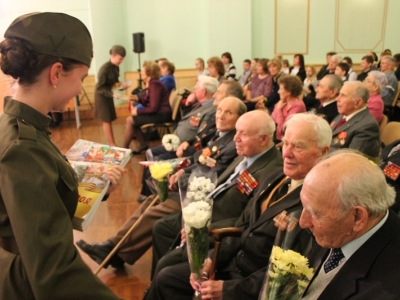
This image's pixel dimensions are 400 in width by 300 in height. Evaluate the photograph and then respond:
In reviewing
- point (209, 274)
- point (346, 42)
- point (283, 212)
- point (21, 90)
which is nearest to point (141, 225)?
point (209, 274)

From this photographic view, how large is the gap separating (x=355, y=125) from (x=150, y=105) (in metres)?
3.32

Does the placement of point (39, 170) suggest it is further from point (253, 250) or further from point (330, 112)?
point (330, 112)

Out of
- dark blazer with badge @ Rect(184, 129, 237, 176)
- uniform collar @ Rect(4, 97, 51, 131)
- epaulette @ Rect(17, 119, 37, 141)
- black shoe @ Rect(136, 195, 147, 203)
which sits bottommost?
black shoe @ Rect(136, 195, 147, 203)

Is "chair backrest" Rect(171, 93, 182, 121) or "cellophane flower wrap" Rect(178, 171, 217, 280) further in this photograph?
"chair backrest" Rect(171, 93, 182, 121)

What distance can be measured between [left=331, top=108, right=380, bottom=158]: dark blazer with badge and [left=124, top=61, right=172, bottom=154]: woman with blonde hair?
3.07 meters

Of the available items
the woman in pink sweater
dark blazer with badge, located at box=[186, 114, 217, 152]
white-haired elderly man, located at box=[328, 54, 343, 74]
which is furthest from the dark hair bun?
white-haired elderly man, located at box=[328, 54, 343, 74]

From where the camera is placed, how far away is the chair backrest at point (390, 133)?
3534 millimetres

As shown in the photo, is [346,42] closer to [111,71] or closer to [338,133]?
[111,71]

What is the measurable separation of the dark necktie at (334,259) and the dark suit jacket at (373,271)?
110 mm

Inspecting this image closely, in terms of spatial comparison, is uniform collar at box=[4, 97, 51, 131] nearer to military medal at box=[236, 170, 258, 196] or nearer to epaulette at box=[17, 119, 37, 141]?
epaulette at box=[17, 119, 37, 141]

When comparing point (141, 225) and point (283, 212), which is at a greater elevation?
point (283, 212)

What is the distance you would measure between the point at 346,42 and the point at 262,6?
2.38m

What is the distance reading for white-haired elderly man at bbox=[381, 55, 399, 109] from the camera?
6.30 m

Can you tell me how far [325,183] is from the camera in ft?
4.40
